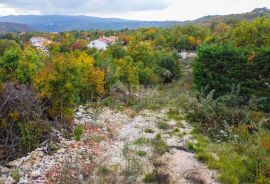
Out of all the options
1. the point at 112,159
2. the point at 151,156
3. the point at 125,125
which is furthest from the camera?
the point at 125,125

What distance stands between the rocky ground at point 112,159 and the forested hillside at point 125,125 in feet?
0.10

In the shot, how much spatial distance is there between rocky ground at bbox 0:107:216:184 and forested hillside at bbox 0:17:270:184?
0.10ft

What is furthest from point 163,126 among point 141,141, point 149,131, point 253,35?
point 253,35

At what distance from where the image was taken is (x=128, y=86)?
20.2 meters

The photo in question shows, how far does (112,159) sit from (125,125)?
4036mm

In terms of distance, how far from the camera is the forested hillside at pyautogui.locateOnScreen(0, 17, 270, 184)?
8.81 m

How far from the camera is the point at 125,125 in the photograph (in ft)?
44.5

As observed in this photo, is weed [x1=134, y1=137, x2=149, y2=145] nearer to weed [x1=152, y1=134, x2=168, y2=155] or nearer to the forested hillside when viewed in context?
the forested hillside

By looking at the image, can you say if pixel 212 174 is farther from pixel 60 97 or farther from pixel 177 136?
pixel 60 97

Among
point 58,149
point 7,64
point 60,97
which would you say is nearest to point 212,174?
point 58,149

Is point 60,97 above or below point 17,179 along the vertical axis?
above

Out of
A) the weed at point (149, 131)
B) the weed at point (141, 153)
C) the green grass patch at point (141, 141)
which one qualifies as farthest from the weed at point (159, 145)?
the weed at point (149, 131)

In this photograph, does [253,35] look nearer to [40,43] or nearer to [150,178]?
[150,178]

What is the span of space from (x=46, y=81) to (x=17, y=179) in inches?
189
